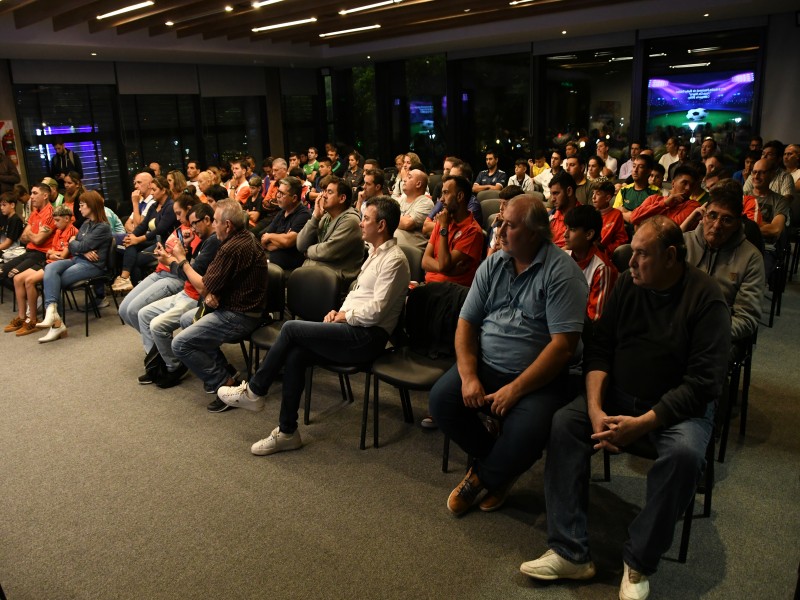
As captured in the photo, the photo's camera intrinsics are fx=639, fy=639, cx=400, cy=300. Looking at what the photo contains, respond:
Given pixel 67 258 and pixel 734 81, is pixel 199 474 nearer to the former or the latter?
pixel 67 258

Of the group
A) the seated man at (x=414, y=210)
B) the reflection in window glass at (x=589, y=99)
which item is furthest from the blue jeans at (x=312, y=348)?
the reflection in window glass at (x=589, y=99)

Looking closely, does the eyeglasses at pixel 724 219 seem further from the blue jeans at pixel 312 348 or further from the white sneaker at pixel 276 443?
the white sneaker at pixel 276 443

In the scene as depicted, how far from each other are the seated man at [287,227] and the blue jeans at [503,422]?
2548mm

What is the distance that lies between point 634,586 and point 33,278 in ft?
19.0

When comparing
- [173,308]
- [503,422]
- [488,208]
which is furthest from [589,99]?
[503,422]

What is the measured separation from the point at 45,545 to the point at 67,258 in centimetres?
387

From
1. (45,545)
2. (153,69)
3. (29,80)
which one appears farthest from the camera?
(153,69)

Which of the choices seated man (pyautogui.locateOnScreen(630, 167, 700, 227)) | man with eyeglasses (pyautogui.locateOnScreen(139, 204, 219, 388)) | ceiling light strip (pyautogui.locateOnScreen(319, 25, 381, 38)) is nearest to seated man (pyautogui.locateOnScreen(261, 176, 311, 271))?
man with eyeglasses (pyautogui.locateOnScreen(139, 204, 219, 388))

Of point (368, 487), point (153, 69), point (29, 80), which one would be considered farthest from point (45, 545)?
point (153, 69)

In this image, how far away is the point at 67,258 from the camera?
6.10m

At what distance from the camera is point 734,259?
325cm

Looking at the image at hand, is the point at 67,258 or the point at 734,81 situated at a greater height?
the point at 734,81

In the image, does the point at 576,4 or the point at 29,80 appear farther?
the point at 29,80

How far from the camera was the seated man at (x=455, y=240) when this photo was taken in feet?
13.1
